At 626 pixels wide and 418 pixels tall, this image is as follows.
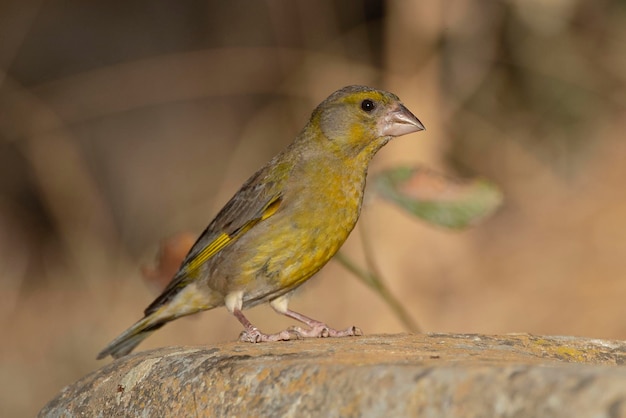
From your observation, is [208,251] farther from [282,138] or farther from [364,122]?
[282,138]

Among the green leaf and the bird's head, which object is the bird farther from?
the green leaf

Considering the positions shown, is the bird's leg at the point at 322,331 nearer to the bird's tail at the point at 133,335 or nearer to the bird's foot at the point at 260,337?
the bird's foot at the point at 260,337

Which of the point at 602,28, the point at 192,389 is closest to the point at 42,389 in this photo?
the point at 192,389

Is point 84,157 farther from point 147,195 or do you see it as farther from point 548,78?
point 548,78

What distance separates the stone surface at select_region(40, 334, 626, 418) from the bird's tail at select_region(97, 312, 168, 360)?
104cm

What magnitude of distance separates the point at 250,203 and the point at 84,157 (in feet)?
16.5

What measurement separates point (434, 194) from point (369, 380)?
2322 mm

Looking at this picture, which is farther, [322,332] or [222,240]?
[222,240]

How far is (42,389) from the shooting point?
25.6 ft

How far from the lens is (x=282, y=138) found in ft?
32.1

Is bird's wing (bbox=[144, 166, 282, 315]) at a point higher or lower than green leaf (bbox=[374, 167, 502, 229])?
lower

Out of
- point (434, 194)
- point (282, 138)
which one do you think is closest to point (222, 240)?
point (434, 194)

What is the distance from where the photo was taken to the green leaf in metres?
4.93

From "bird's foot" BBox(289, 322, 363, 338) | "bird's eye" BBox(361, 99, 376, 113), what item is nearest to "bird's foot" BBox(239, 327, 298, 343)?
"bird's foot" BBox(289, 322, 363, 338)
